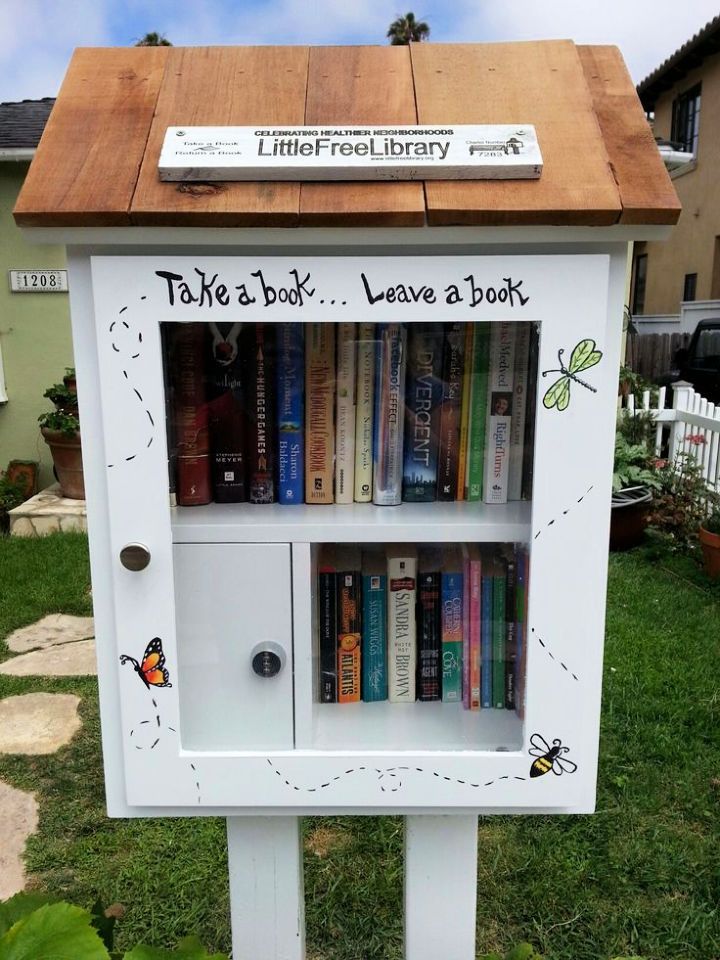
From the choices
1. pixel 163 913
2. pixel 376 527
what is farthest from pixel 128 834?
pixel 376 527

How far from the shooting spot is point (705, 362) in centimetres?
866

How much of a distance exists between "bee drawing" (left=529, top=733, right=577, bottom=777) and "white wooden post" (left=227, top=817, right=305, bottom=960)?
1.35ft

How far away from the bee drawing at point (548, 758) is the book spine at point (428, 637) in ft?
0.71

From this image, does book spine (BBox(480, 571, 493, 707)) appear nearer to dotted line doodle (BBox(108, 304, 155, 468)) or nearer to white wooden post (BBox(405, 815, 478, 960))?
white wooden post (BBox(405, 815, 478, 960))

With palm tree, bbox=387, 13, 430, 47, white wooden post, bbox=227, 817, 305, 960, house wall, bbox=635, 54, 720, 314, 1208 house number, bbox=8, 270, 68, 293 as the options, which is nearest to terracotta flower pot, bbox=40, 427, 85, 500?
1208 house number, bbox=8, 270, 68, 293

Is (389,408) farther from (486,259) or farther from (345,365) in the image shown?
(486,259)

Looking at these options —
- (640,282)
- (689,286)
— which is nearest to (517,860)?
(689,286)

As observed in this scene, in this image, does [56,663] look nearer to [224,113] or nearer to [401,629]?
[401,629]

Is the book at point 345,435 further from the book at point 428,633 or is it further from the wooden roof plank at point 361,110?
the wooden roof plank at point 361,110

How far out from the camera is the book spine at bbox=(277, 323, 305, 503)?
115 cm

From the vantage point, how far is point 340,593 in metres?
1.20

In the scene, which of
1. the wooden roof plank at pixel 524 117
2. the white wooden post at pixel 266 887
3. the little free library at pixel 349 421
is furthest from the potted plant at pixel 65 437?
the wooden roof plank at pixel 524 117

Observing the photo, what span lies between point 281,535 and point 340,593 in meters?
0.15

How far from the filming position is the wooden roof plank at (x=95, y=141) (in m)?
0.91
